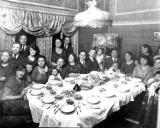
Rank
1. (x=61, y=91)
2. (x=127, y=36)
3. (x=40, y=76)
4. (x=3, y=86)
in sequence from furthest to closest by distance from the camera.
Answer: (x=127, y=36)
(x=40, y=76)
(x=3, y=86)
(x=61, y=91)

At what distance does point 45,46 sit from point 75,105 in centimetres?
174

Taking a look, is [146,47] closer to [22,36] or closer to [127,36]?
[127,36]

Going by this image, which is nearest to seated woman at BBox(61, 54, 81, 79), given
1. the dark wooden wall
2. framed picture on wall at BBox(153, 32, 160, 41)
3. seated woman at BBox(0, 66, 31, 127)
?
→ seated woman at BBox(0, 66, 31, 127)

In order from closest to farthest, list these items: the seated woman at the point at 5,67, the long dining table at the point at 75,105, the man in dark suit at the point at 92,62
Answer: the long dining table at the point at 75,105 < the seated woman at the point at 5,67 < the man in dark suit at the point at 92,62

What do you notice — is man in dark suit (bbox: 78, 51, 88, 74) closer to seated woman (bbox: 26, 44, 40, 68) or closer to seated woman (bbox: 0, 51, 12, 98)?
seated woman (bbox: 26, 44, 40, 68)

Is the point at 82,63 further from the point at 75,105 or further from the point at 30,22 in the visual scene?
the point at 75,105

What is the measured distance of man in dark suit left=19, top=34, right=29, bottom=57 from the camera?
102 inches

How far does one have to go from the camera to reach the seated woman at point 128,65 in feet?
9.66

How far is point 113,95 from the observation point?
172 centimetres

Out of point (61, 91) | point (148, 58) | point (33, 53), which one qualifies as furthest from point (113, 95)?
point (33, 53)

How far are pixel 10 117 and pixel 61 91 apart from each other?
25.1 inches

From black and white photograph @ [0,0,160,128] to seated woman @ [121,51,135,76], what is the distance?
0.02m

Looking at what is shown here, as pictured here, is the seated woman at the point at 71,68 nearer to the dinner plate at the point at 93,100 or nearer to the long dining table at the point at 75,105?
the long dining table at the point at 75,105

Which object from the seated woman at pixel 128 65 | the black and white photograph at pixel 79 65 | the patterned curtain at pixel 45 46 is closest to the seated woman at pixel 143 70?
the black and white photograph at pixel 79 65
